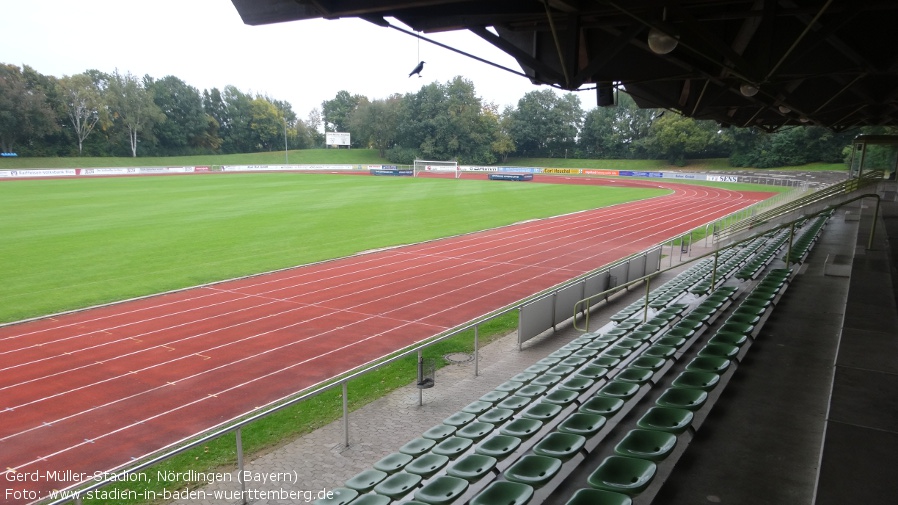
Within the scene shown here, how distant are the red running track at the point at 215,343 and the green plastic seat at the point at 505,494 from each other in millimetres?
5597

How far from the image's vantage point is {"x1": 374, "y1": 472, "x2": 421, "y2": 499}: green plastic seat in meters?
4.77

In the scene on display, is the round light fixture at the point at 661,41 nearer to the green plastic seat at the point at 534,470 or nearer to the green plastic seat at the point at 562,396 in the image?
the green plastic seat at the point at 562,396

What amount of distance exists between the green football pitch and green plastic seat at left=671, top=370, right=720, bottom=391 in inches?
592

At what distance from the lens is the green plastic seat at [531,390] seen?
7.14m

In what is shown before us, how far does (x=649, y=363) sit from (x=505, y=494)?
3.62m

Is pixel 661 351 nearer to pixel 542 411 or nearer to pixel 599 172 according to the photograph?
pixel 542 411

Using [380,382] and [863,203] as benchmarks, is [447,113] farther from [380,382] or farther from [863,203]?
→ [380,382]

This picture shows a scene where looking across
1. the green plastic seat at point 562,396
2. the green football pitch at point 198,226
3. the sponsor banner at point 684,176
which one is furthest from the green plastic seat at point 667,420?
the sponsor banner at point 684,176

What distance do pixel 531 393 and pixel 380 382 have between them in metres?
3.55

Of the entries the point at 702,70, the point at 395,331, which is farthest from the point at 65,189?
the point at 702,70

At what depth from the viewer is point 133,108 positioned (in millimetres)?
88438

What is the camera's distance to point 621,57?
314 inches

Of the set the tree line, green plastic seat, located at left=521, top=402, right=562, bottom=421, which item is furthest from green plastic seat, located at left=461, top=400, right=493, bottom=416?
the tree line

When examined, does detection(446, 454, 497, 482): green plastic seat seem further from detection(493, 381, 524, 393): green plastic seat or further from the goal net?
the goal net
